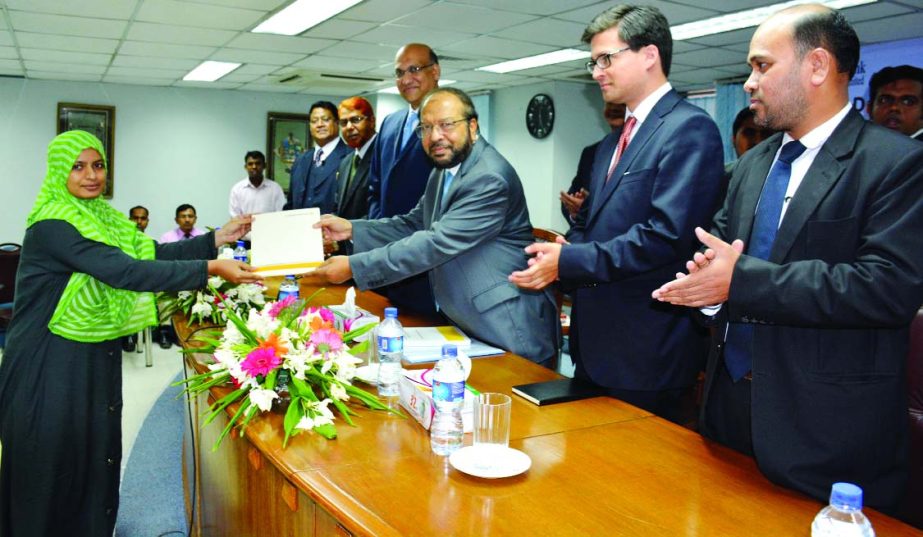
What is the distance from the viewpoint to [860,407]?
1.38 meters

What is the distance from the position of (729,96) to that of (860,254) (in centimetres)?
817

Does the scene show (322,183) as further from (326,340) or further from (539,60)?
(539,60)

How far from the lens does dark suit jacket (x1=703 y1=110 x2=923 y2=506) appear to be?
132cm

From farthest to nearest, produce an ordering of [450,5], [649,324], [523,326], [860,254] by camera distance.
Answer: [450,5] < [523,326] < [649,324] < [860,254]

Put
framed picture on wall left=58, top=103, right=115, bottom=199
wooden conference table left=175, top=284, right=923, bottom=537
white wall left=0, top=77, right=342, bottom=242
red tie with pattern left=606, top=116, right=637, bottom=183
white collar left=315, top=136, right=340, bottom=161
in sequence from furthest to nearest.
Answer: framed picture on wall left=58, top=103, right=115, bottom=199 → white wall left=0, top=77, right=342, bottom=242 → white collar left=315, top=136, right=340, bottom=161 → red tie with pattern left=606, top=116, right=637, bottom=183 → wooden conference table left=175, top=284, right=923, bottom=537

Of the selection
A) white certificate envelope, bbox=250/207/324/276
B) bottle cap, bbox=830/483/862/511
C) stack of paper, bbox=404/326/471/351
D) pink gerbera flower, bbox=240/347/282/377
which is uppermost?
white certificate envelope, bbox=250/207/324/276

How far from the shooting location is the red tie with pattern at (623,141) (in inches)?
83.2

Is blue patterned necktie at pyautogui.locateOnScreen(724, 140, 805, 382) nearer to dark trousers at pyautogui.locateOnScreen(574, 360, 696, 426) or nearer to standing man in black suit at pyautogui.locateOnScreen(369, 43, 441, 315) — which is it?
dark trousers at pyautogui.locateOnScreen(574, 360, 696, 426)

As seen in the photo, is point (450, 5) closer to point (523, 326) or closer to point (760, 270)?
point (523, 326)

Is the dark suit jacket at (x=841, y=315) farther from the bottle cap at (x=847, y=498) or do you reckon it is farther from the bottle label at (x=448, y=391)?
the bottle label at (x=448, y=391)

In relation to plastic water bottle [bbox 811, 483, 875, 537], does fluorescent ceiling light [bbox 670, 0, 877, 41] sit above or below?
above

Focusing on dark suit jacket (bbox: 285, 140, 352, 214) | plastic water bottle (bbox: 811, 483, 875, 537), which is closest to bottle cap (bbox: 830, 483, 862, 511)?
plastic water bottle (bbox: 811, 483, 875, 537)

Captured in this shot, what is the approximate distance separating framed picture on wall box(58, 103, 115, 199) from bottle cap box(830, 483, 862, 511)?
10.5 m

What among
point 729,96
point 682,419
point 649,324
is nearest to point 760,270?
point 649,324
